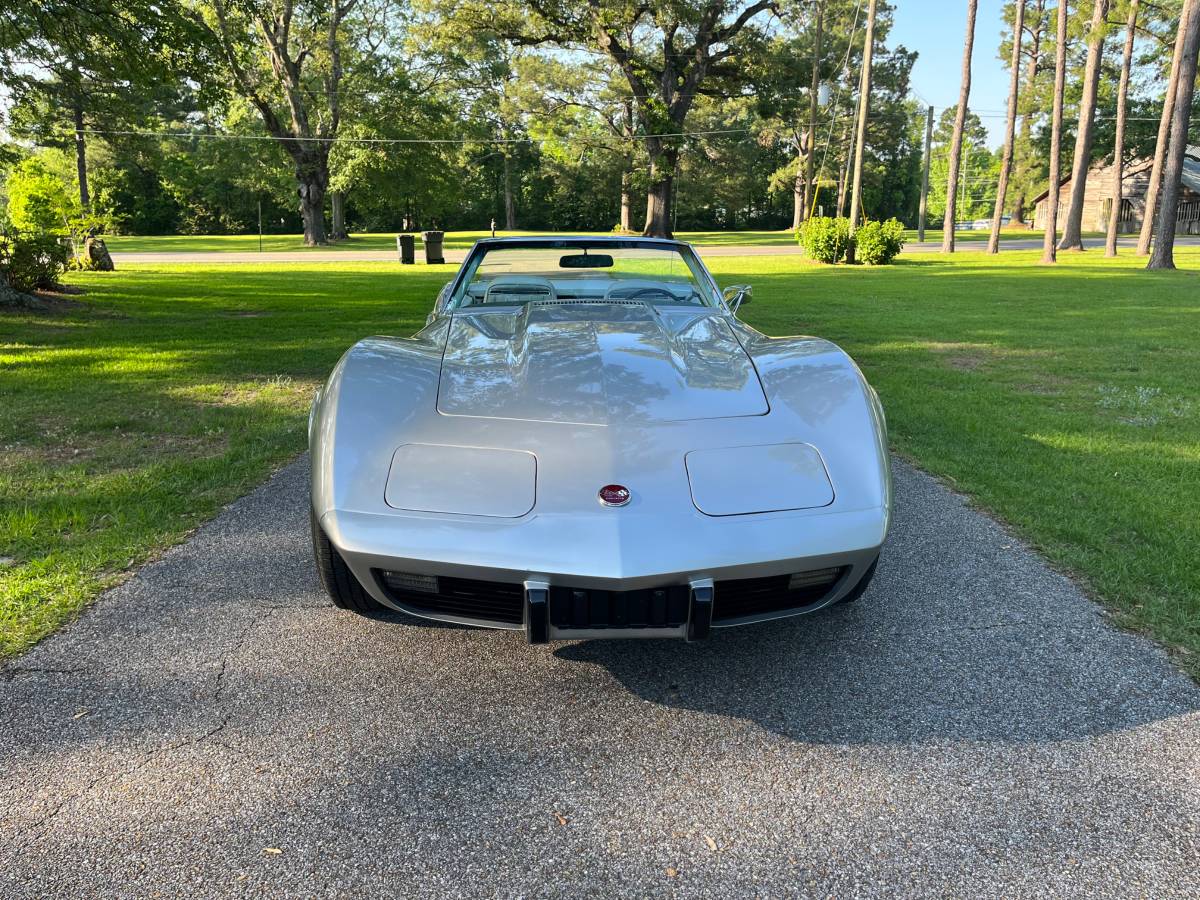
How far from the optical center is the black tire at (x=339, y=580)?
2.20 m

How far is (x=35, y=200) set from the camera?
15.2 meters

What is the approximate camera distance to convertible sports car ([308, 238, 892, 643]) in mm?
2008

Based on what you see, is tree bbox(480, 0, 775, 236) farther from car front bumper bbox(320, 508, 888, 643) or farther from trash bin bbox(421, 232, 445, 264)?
car front bumper bbox(320, 508, 888, 643)

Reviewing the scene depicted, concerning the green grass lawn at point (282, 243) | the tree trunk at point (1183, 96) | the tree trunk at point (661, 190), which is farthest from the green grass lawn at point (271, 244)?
the tree trunk at point (1183, 96)

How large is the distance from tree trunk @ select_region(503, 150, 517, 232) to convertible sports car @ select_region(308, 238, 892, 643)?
52.7 m

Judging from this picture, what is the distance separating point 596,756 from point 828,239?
68.7ft

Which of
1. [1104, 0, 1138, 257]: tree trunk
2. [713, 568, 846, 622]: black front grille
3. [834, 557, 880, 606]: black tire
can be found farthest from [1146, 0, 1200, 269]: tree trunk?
[713, 568, 846, 622]: black front grille

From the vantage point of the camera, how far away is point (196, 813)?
1765mm

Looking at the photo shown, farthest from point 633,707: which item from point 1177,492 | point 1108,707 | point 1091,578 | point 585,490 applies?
point 1177,492

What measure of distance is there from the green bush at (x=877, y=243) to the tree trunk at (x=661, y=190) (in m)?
9.91

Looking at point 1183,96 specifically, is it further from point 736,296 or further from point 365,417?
point 365,417

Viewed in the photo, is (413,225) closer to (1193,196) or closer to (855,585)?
(1193,196)

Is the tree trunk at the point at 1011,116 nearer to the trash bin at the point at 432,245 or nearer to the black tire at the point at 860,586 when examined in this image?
the trash bin at the point at 432,245

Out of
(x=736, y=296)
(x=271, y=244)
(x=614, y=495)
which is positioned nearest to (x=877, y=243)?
(x=736, y=296)
